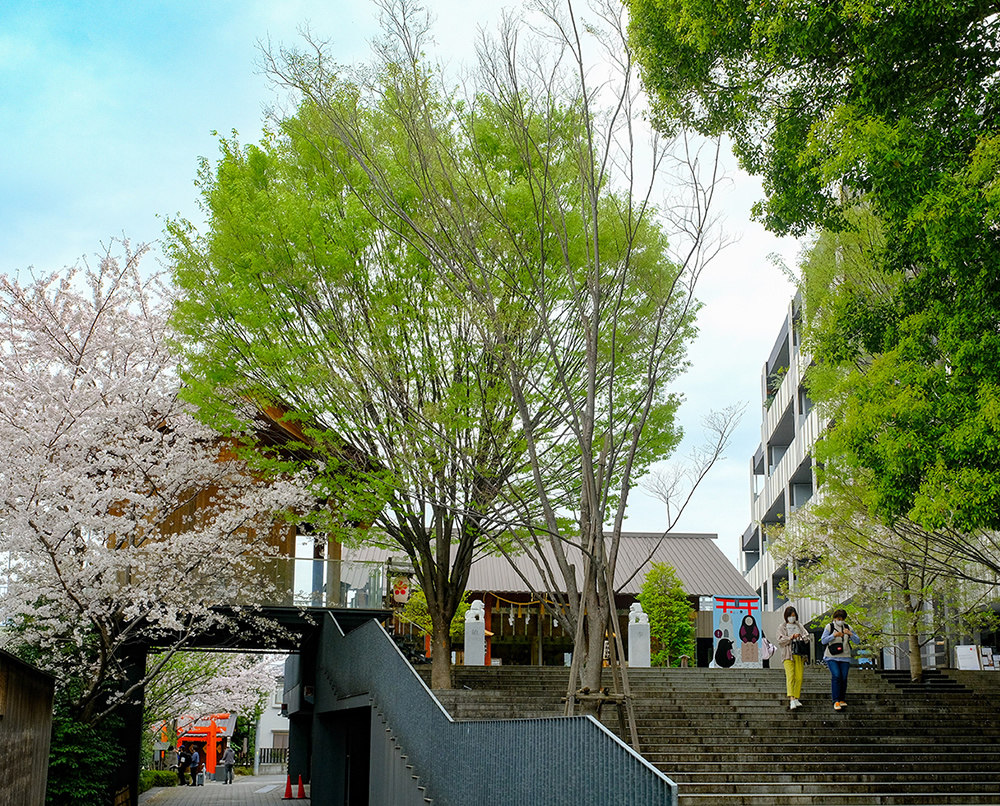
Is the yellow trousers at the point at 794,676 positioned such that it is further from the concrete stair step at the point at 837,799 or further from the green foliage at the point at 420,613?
the green foliage at the point at 420,613

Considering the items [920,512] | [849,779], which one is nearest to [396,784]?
[849,779]

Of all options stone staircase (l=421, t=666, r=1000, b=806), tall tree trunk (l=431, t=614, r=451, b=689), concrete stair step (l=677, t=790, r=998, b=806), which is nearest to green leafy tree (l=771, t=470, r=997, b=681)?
stone staircase (l=421, t=666, r=1000, b=806)

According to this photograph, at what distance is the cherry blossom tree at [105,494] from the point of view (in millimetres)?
16516

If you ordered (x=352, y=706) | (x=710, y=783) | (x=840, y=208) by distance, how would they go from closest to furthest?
1. (x=710, y=783)
2. (x=840, y=208)
3. (x=352, y=706)

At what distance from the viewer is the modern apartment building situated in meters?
39.2

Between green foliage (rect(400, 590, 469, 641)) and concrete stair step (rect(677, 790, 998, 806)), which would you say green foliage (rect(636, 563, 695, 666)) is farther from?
concrete stair step (rect(677, 790, 998, 806))

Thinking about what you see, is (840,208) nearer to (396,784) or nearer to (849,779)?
(849,779)

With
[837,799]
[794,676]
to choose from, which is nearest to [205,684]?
[794,676]

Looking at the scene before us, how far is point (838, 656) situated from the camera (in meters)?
14.7

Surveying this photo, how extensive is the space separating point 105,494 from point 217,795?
19351mm

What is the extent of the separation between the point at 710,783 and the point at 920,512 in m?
3.61

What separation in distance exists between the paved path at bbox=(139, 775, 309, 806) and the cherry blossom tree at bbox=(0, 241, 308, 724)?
1013 cm

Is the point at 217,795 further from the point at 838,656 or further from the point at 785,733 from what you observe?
the point at 785,733

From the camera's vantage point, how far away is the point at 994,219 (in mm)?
9500
